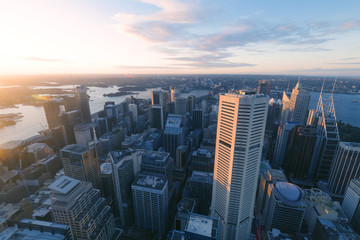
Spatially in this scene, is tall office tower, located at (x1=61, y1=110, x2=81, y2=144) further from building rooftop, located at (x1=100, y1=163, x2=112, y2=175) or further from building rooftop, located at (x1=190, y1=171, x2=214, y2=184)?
building rooftop, located at (x1=190, y1=171, x2=214, y2=184)

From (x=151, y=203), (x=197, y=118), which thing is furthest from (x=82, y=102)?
(x=151, y=203)

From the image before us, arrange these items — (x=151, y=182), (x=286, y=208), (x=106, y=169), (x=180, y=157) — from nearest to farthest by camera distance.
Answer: (x=286, y=208), (x=151, y=182), (x=106, y=169), (x=180, y=157)

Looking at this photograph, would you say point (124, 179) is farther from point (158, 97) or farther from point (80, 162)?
point (158, 97)

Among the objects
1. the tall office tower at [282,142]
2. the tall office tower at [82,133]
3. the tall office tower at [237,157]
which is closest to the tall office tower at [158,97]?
the tall office tower at [82,133]

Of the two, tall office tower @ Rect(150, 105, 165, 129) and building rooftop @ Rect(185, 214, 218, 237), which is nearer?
building rooftop @ Rect(185, 214, 218, 237)

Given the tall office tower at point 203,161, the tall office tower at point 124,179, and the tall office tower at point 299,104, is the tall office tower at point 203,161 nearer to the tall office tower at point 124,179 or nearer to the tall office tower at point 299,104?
the tall office tower at point 124,179

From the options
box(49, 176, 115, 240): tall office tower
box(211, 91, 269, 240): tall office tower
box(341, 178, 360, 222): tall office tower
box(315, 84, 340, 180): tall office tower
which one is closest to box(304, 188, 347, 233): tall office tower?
box(341, 178, 360, 222): tall office tower
